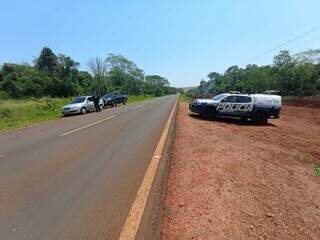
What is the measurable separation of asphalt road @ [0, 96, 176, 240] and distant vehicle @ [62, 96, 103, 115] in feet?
69.9

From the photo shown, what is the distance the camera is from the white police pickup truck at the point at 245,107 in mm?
23531

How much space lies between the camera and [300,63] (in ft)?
268

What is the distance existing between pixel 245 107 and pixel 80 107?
55.0 ft

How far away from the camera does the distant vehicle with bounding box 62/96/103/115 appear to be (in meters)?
33.8

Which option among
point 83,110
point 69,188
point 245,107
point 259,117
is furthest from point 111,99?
point 69,188

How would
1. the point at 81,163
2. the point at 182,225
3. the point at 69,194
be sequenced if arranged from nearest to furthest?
1. the point at 182,225
2. the point at 69,194
3. the point at 81,163

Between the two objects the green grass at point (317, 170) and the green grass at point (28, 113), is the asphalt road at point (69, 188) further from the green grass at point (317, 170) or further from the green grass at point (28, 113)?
the green grass at point (28, 113)

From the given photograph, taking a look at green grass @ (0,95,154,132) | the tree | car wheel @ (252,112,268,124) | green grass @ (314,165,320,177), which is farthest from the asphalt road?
the tree

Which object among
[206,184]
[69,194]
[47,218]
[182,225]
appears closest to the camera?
[182,225]

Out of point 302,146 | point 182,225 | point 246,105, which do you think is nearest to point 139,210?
point 182,225

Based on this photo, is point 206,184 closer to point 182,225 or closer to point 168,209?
point 168,209

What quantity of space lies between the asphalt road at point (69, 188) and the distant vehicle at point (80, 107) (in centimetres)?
2132

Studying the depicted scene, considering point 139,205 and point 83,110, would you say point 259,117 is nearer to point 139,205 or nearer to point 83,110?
point 83,110

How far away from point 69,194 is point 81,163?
2.85 metres
